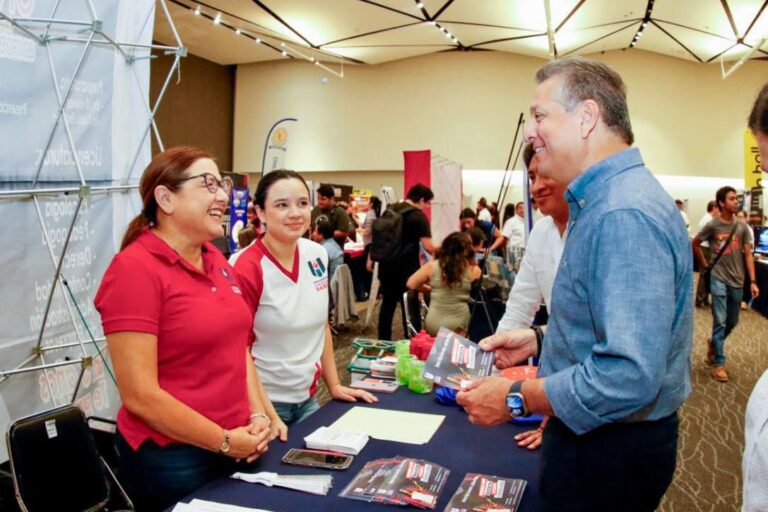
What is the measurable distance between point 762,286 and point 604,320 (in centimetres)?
844

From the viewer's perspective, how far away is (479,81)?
45.7ft

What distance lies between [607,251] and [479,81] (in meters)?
13.7

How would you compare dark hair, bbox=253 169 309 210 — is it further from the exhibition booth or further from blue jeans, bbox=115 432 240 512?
blue jeans, bbox=115 432 240 512

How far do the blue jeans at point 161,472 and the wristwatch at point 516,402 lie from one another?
2.30 feet

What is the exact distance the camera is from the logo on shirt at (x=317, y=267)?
2.04 meters

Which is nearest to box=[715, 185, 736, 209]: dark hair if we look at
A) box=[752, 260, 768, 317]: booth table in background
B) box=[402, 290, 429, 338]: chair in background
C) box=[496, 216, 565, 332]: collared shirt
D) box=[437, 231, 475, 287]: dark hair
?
box=[437, 231, 475, 287]: dark hair

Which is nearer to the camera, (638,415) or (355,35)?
(638,415)

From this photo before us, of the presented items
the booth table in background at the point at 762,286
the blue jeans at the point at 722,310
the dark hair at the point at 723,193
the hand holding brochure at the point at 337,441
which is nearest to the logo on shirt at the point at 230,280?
the hand holding brochure at the point at 337,441

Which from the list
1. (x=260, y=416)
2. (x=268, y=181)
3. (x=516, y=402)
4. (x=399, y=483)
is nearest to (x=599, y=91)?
(x=516, y=402)

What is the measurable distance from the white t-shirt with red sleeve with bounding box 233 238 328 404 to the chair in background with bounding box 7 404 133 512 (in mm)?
541


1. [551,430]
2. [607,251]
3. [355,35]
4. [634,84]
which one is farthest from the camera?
[634,84]

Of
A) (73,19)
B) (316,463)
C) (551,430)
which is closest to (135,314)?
(316,463)

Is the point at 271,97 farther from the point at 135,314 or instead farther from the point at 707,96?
the point at 135,314

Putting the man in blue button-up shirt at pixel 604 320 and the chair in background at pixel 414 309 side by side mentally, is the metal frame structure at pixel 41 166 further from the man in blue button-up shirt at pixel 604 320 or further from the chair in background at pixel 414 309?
the chair in background at pixel 414 309
